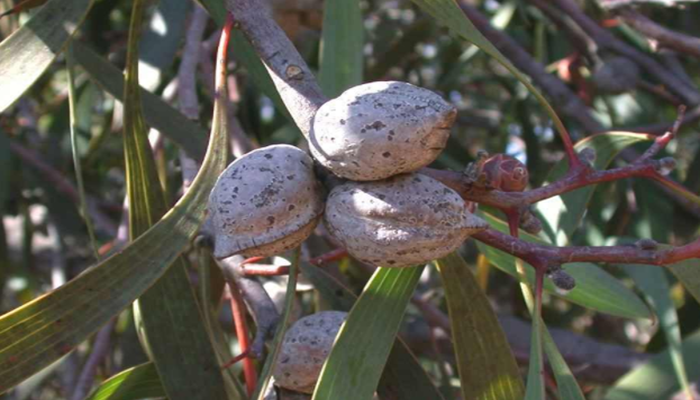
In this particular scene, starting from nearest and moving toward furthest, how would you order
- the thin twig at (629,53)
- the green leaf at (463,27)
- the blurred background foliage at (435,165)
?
the green leaf at (463,27) < the blurred background foliage at (435,165) < the thin twig at (629,53)

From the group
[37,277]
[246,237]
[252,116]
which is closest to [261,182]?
[246,237]

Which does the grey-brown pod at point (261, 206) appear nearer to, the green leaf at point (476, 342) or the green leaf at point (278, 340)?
the green leaf at point (278, 340)

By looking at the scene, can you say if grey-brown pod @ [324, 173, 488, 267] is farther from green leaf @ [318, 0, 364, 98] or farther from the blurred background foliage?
the blurred background foliage

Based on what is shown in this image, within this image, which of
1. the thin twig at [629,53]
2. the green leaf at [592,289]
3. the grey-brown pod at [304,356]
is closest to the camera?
the grey-brown pod at [304,356]

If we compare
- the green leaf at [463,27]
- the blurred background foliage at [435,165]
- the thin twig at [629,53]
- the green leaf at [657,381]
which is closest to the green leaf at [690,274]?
the green leaf at [657,381]

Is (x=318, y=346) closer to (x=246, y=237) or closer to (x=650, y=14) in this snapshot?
(x=246, y=237)
